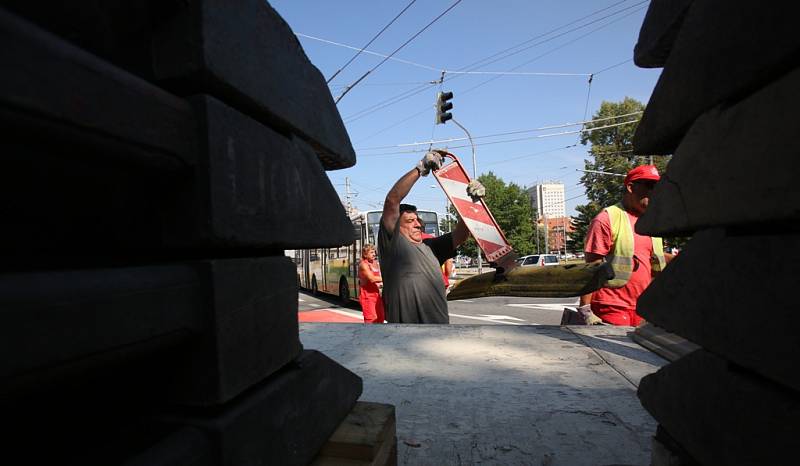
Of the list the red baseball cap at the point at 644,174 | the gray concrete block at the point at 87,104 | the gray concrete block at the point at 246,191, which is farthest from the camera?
the red baseball cap at the point at 644,174

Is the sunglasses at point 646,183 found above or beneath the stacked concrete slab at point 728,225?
above

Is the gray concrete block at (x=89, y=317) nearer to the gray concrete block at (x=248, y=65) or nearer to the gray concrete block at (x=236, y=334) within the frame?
the gray concrete block at (x=236, y=334)

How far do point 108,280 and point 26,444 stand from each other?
0.32m

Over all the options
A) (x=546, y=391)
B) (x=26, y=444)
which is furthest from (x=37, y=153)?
(x=546, y=391)

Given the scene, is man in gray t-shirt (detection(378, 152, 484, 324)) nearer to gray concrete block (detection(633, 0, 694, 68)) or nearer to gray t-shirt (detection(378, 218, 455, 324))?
gray t-shirt (detection(378, 218, 455, 324))

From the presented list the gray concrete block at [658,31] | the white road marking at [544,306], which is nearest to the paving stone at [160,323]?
the gray concrete block at [658,31]

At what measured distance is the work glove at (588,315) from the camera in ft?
12.2

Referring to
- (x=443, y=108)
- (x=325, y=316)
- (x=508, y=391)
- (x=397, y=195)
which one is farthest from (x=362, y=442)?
(x=443, y=108)

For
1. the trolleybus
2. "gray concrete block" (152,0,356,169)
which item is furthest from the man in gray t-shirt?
the trolleybus

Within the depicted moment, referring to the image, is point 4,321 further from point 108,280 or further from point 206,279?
point 206,279

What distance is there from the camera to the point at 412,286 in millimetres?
3975

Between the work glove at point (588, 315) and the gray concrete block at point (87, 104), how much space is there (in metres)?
3.81

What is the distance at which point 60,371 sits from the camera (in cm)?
48

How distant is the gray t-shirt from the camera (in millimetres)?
3969
